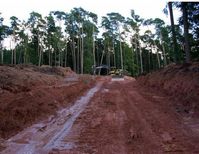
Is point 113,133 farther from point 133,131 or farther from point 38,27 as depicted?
point 38,27

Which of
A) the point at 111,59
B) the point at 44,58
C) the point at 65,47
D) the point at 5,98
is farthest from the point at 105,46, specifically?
the point at 5,98

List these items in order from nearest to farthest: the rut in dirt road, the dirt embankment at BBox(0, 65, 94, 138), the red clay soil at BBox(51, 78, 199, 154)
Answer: the red clay soil at BBox(51, 78, 199, 154) → the rut in dirt road → the dirt embankment at BBox(0, 65, 94, 138)

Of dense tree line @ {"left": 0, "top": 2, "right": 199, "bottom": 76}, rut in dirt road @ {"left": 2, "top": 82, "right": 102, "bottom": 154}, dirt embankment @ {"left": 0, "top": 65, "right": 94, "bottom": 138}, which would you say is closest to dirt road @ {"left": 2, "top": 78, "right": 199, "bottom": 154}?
rut in dirt road @ {"left": 2, "top": 82, "right": 102, "bottom": 154}

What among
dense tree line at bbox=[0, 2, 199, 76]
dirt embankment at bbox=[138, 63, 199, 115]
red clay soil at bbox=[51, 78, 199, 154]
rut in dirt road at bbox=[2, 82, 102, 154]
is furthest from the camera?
dense tree line at bbox=[0, 2, 199, 76]

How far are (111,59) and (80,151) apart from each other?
66.2 m

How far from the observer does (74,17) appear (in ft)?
176

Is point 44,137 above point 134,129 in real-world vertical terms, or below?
below

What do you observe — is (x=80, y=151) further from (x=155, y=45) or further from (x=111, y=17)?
(x=155, y=45)

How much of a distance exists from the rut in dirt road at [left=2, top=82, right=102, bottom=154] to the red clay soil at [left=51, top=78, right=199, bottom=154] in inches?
11.1

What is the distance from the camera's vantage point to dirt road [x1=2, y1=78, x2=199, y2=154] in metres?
6.76

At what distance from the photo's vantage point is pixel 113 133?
802 centimetres

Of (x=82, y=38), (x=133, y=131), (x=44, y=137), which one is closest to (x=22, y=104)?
(x=44, y=137)

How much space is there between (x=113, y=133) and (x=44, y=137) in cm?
203

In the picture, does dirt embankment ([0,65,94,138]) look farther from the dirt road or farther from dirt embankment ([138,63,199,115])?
dirt embankment ([138,63,199,115])
